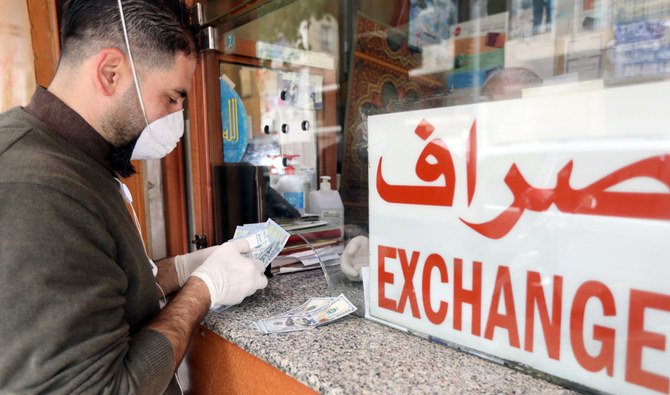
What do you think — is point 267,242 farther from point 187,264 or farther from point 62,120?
point 62,120

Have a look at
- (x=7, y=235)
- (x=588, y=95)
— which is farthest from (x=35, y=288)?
(x=588, y=95)

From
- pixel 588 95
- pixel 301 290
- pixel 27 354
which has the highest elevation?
pixel 588 95

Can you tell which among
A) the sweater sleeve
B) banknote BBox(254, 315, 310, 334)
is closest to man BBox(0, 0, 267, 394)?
the sweater sleeve

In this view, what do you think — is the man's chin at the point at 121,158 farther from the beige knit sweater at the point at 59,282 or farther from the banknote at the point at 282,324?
the banknote at the point at 282,324

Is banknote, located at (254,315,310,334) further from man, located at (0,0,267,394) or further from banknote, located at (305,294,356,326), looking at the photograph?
man, located at (0,0,267,394)

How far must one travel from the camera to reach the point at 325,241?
1418mm

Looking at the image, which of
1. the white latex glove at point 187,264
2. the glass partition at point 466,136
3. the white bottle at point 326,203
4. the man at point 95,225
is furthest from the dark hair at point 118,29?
the white bottle at point 326,203

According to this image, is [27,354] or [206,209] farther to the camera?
[206,209]

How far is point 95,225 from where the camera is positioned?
2.32 ft

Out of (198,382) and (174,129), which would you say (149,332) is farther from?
(174,129)

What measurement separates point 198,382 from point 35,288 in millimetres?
673

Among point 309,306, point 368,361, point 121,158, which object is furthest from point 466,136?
point 121,158

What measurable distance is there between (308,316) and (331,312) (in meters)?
0.06

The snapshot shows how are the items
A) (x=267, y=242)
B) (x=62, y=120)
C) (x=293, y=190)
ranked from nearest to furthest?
(x=62, y=120) → (x=267, y=242) → (x=293, y=190)
